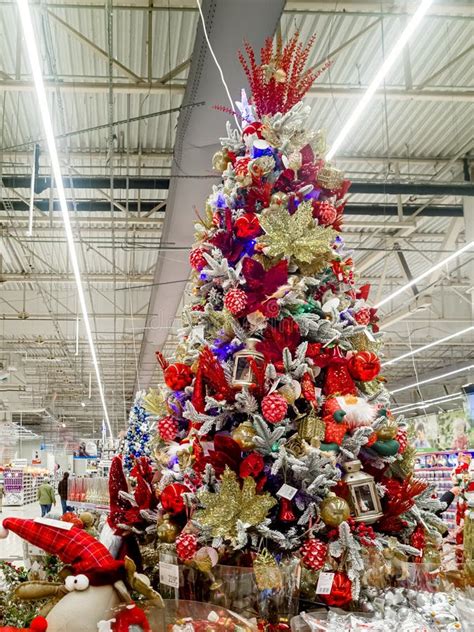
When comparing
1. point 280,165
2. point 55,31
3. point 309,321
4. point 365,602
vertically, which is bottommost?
point 365,602

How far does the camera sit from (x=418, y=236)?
1191 centimetres

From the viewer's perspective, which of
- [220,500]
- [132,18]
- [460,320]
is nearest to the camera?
[220,500]

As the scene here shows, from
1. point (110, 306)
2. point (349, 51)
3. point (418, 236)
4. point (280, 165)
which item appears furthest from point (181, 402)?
point (110, 306)

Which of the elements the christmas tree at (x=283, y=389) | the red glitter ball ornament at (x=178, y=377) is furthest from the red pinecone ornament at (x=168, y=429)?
the red glitter ball ornament at (x=178, y=377)

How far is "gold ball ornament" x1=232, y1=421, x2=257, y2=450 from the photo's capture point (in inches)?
94.0

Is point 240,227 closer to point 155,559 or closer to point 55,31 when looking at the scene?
point 155,559

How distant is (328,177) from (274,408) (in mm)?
1180

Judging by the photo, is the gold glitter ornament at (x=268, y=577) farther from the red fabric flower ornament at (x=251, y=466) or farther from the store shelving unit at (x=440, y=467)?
the store shelving unit at (x=440, y=467)

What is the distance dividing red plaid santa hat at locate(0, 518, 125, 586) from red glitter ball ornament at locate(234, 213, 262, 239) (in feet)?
4.49

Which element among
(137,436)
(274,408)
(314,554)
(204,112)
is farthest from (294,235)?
(204,112)

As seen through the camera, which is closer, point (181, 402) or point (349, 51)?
point (181, 402)

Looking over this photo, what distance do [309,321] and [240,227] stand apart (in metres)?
0.52

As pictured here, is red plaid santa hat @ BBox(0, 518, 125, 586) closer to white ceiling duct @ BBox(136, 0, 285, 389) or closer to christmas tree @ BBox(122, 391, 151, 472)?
christmas tree @ BBox(122, 391, 151, 472)

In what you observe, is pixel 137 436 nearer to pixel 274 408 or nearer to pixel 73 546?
pixel 274 408
